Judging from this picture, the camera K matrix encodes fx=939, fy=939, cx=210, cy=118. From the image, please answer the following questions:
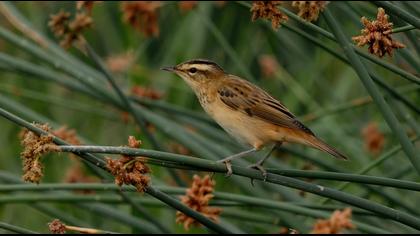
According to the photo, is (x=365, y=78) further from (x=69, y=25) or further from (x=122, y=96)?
(x=69, y=25)

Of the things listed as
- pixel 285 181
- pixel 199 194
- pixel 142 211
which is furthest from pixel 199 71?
pixel 285 181

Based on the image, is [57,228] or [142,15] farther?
[142,15]

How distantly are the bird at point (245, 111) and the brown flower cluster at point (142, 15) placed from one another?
70 cm

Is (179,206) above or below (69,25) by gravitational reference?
below

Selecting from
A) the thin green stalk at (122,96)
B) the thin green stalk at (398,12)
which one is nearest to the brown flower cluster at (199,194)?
the thin green stalk at (398,12)

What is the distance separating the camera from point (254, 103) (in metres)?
4.65

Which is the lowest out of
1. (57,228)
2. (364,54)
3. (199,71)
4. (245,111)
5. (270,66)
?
(57,228)

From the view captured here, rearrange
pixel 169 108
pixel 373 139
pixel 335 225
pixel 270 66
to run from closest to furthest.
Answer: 1. pixel 335 225
2. pixel 169 108
3. pixel 373 139
4. pixel 270 66

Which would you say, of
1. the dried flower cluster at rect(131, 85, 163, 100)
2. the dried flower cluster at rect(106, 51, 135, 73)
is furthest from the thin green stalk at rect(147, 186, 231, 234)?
the dried flower cluster at rect(106, 51, 135, 73)

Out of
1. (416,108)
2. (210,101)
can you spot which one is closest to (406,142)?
(416,108)

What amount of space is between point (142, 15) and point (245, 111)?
1285 millimetres

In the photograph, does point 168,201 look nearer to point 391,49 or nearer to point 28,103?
point 391,49

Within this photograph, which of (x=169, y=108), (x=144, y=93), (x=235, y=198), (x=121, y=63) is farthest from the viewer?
(x=121, y=63)

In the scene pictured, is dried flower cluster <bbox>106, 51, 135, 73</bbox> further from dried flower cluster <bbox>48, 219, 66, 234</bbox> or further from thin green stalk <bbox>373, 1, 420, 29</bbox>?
thin green stalk <bbox>373, 1, 420, 29</bbox>
